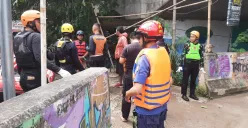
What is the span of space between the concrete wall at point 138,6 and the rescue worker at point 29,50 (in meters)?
7.41

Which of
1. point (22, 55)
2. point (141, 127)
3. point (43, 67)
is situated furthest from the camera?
point (22, 55)

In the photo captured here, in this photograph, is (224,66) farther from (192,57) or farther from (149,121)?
(149,121)

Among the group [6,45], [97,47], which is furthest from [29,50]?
[97,47]

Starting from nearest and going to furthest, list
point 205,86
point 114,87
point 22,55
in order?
point 22,55, point 205,86, point 114,87

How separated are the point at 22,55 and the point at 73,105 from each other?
131 centimetres

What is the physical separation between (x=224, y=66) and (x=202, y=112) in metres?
2.16

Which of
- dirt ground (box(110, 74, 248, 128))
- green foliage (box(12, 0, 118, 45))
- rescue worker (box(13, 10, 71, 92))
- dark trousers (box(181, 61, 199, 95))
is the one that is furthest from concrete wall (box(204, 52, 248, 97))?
green foliage (box(12, 0, 118, 45))

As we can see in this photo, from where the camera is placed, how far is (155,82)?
270 centimetres

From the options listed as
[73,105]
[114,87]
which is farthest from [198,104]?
[73,105]

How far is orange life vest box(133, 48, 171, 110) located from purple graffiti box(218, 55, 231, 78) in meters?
4.61

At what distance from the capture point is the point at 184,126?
4672 millimetres

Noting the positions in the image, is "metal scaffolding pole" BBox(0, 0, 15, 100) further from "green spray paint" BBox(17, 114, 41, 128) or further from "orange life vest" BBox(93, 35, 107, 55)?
"orange life vest" BBox(93, 35, 107, 55)

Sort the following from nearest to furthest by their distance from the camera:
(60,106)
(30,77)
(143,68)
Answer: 1. (60,106)
2. (143,68)
3. (30,77)

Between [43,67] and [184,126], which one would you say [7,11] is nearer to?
[43,67]
